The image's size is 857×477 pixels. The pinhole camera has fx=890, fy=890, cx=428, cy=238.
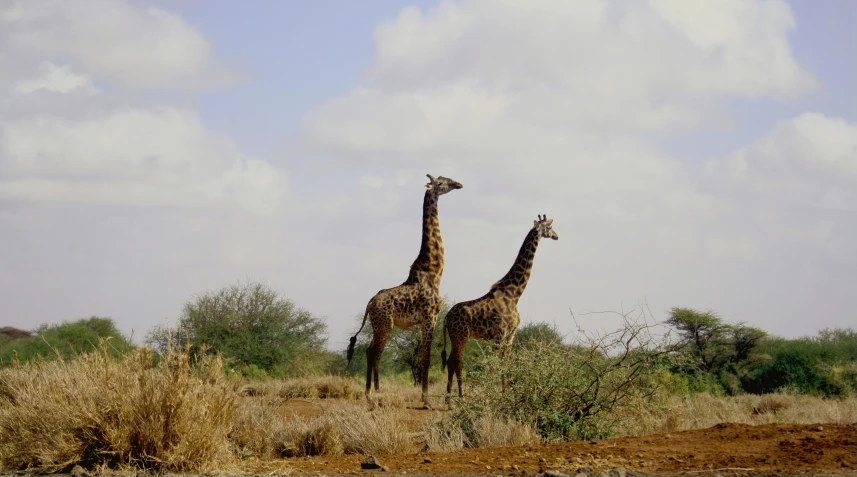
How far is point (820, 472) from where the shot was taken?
7.46m

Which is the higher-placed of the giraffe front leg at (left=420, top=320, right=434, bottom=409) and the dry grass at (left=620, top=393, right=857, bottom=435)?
the giraffe front leg at (left=420, top=320, right=434, bottom=409)

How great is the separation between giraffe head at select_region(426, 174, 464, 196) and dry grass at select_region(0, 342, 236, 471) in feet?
30.8

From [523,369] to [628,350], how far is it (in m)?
1.27

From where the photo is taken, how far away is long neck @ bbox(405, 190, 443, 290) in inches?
667

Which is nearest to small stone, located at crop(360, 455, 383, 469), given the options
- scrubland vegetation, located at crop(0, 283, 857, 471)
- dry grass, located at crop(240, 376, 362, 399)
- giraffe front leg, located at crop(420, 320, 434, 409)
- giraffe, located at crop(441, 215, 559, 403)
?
scrubland vegetation, located at crop(0, 283, 857, 471)

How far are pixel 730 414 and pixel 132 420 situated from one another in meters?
8.72

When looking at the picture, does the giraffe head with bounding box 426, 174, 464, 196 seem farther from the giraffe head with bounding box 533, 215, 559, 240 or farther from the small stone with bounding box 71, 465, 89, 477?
the small stone with bounding box 71, 465, 89, 477

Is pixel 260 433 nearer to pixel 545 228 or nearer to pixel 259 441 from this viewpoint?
pixel 259 441

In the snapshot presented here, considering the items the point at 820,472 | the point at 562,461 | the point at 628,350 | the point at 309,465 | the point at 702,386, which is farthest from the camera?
the point at 702,386

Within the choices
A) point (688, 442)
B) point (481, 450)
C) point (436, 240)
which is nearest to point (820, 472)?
point (688, 442)

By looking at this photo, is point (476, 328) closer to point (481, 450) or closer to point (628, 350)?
point (628, 350)

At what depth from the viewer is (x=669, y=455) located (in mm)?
8344

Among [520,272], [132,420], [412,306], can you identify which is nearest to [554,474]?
[132,420]

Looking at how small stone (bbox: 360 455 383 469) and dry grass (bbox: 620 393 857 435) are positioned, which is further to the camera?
dry grass (bbox: 620 393 857 435)
